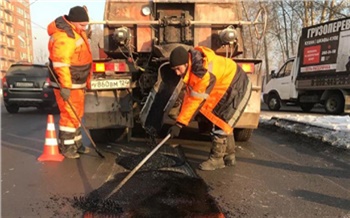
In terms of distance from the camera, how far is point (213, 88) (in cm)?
407

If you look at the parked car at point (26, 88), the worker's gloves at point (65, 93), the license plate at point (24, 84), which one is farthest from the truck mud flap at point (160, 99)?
the license plate at point (24, 84)

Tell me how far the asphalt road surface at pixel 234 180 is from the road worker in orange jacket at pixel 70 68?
16.5 inches

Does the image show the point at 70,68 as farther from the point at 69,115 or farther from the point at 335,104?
the point at 335,104

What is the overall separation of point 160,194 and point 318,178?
1.94m

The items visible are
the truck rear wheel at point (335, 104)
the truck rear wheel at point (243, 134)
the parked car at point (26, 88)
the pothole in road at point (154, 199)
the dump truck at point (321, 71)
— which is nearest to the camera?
the pothole in road at point (154, 199)

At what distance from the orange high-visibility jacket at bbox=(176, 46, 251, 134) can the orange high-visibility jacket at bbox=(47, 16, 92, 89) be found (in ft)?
5.59

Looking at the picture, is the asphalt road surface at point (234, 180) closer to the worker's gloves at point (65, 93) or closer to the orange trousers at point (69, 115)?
the orange trousers at point (69, 115)

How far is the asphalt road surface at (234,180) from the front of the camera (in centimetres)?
315

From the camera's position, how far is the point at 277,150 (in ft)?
18.3

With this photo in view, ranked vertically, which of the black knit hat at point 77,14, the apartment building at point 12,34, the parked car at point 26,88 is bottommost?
the parked car at point 26,88

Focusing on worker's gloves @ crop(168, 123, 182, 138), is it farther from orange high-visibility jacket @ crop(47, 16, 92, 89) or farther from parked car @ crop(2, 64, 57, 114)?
parked car @ crop(2, 64, 57, 114)

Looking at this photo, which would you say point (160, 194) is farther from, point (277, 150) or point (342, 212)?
point (277, 150)

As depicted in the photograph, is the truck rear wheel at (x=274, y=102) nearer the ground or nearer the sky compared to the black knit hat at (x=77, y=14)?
nearer the ground

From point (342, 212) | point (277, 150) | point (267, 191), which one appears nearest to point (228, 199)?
point (267, 191)
